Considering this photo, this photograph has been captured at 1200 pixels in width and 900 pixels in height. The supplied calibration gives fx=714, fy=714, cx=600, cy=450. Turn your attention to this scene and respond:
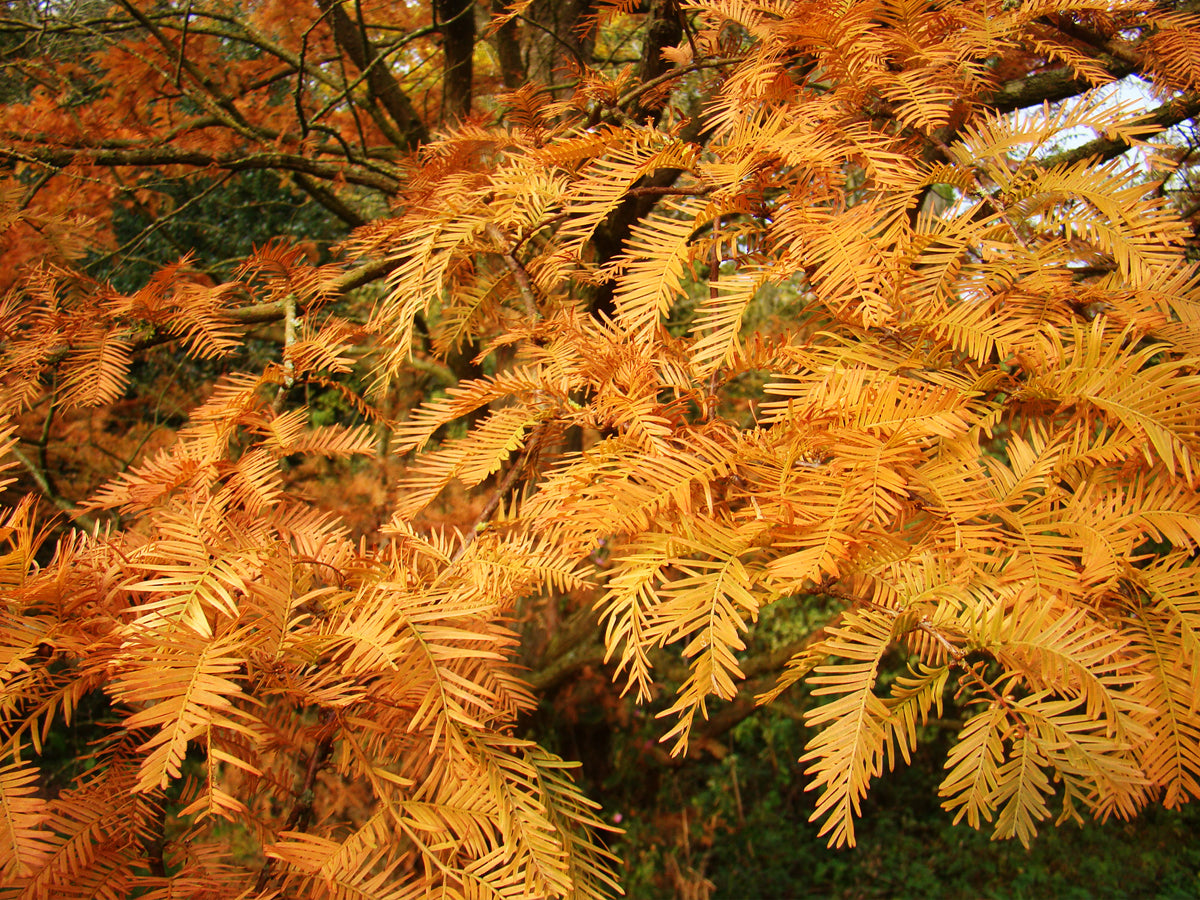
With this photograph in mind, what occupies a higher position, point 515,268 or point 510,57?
point 510,57

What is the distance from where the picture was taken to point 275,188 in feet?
11.6

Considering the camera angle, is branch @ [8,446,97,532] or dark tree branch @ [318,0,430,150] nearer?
branch @ [8,446,97,532]

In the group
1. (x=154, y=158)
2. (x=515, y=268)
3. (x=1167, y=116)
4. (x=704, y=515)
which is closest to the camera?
(x=704, y=515)

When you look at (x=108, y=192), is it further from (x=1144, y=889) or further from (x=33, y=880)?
(x=1144, y=889)

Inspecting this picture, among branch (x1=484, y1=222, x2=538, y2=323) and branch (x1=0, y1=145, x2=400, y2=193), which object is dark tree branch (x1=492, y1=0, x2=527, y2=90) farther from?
branch (x1=484, y1=222, x2=538, y2=323)

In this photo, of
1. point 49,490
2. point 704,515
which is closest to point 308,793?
point 704,515

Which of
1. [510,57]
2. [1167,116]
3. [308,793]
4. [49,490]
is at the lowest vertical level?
[1167,116]

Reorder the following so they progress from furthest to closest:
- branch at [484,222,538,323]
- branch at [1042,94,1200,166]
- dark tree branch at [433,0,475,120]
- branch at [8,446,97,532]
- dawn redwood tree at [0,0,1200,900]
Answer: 1. dark tree branch at [433,0,475,120]
2. branch at [8,446,97,532]
3. branch at [1042,94,1200,166]
4. branch at [484,222,538,323]
5. dawn redwood tree at [0,0,1200,900]

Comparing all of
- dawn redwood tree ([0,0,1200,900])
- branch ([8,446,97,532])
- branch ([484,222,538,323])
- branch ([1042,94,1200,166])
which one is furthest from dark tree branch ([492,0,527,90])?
branch ([8,446,97,532])

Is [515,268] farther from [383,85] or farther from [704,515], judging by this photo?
[383,85]

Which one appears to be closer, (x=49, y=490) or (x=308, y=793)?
(x=308, y=793)

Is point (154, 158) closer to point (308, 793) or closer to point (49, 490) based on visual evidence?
point (49, 490)

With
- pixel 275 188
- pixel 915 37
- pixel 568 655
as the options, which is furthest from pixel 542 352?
pixel 275 188

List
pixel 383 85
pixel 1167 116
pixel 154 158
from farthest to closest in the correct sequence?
pixel 383 85, pixel 154 158, pixel 1167 116
